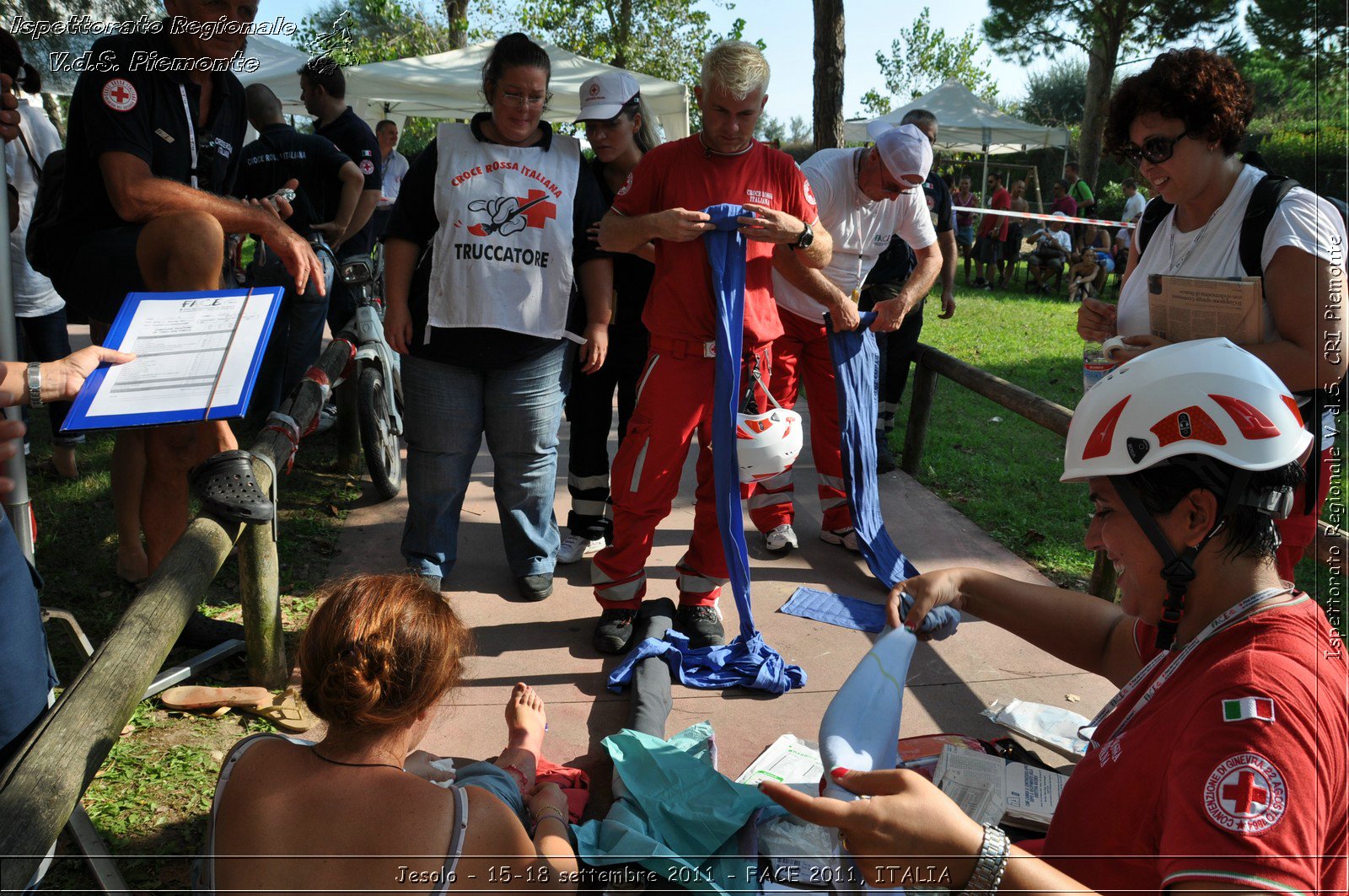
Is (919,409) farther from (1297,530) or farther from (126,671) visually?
(126,671)

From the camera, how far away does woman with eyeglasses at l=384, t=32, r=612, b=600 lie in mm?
3553

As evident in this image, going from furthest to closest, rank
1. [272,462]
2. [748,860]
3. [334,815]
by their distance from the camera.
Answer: [272,462]
[748,860]
[334,815]

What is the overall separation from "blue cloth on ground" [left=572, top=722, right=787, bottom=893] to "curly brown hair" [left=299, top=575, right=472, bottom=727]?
0.79 meters

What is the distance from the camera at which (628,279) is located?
4.40 m

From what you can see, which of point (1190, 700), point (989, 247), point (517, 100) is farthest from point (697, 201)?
point (989, 247)

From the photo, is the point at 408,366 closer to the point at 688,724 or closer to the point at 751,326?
the point at 751,326

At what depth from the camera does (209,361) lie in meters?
2.51

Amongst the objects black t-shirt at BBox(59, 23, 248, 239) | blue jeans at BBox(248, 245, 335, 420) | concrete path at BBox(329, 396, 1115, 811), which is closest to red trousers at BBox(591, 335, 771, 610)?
concrete path at BBox(329, 396, 1115, 811)

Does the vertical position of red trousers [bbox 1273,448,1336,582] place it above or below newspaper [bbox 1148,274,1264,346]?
below

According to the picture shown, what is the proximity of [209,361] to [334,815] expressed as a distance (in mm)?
1361

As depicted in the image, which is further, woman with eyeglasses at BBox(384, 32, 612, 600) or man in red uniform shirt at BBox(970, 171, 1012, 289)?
man in red uniform shirt at BBox(970, 171, 1012, 289)

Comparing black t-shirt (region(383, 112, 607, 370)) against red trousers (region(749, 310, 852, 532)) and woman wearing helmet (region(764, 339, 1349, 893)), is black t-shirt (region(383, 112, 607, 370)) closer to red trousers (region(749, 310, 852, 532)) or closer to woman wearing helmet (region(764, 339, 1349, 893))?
red trousers (region(749, 310, 852, 532))

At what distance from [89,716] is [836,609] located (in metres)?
2.97

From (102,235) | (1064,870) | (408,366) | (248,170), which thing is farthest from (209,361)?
(248,170)
